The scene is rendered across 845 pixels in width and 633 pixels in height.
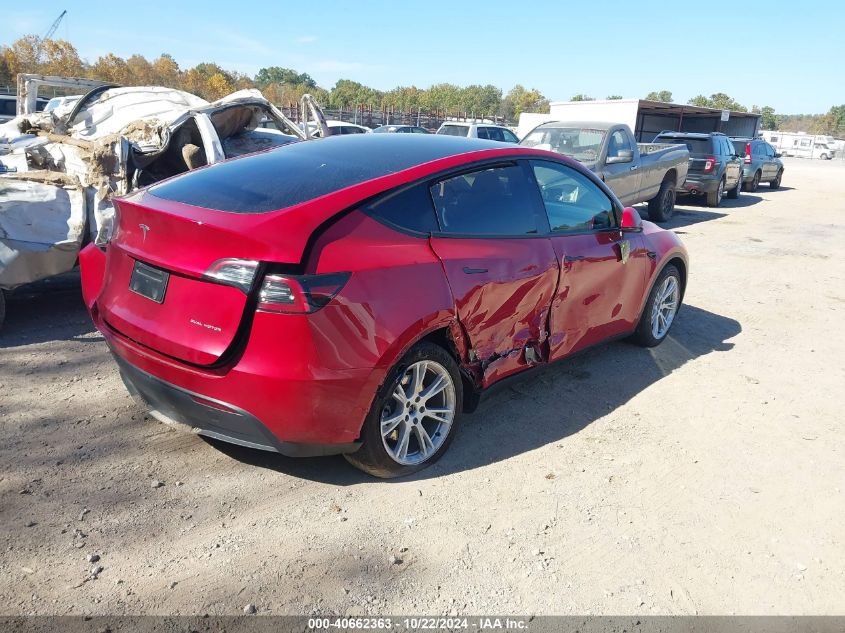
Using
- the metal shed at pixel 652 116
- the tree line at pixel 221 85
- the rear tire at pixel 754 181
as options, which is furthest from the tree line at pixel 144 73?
the rear tire at pixel 754 181

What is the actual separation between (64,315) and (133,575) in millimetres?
3796

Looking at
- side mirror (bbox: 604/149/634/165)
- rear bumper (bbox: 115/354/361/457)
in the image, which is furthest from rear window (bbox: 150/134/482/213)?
side mirror (bbox: 604/149/634/165)

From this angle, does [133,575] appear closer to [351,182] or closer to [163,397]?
[163,397]

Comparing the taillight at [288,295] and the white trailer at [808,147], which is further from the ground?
the taillight at [288,295]

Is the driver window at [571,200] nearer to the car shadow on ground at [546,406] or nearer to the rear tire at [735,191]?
the car shadow on ground at [546,406]

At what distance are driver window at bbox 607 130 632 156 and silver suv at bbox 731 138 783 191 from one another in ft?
35.3

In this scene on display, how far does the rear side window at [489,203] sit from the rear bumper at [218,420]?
1296 millimetres

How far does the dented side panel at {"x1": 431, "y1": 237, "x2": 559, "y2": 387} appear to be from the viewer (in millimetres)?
3373

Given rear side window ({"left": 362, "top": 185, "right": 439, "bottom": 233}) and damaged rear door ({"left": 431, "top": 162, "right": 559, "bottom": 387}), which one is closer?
rear side window ({"left": 362, "top": 185, "right": 439, "bottom": 233})

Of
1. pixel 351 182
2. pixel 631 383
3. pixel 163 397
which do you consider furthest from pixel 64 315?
pixel 631 383

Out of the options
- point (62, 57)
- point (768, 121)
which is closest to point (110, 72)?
point (62, 57)

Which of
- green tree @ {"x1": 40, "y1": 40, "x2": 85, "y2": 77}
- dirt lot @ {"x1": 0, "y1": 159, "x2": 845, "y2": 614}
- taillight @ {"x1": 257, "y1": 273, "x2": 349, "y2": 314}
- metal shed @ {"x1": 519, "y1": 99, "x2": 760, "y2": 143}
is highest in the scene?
green tree @ {"x1": 40, "y1": 40, "x2": 85, "y2": 77}

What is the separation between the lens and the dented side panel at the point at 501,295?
3373mm

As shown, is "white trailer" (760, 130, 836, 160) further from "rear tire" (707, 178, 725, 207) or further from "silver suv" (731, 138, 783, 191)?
"rear tire" (707, 178, 725, 207)
